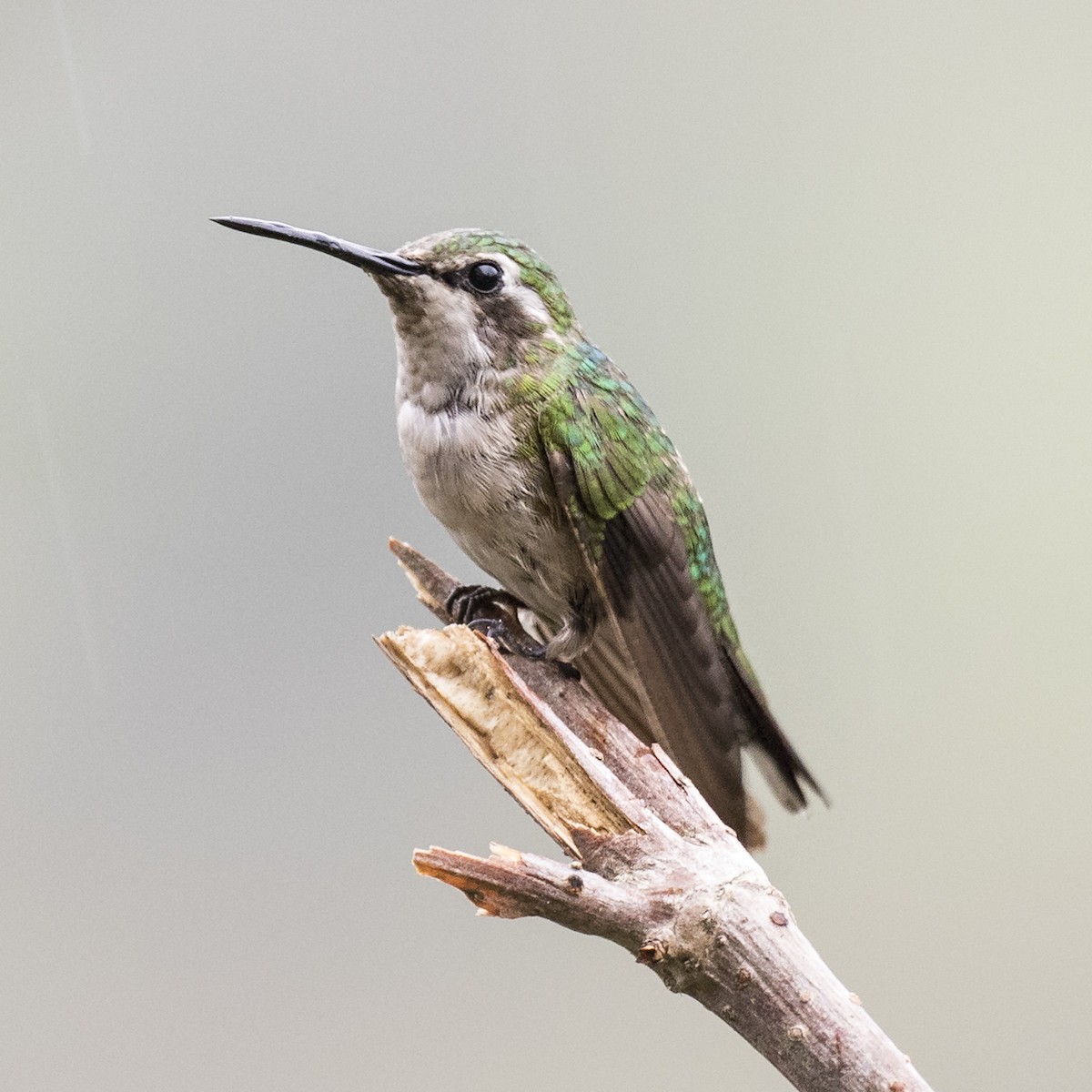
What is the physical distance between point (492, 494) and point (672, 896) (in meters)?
0.93

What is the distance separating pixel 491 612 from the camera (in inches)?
106

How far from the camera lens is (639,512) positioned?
2340 millimetres

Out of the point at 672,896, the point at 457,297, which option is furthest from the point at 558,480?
the point at 672,896

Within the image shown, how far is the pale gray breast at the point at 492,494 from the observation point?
228 cm

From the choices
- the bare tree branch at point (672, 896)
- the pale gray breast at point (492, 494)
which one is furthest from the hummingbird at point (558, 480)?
the bare tree branch at point (672, 896)

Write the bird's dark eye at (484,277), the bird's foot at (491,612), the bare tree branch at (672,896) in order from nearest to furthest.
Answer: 1. the bare tree branch at (672,896)
2. the bird's dark eye at (484,277)
3. the bird's foot at (491,612)

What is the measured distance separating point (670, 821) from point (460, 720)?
15.5 inches

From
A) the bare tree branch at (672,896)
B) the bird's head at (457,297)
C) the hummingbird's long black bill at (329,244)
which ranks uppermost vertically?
the hummingbird's long black bill at (329,244)

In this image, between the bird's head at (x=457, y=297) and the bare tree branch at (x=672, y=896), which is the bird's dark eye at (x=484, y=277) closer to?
the bird's head at (x=457, y=297)

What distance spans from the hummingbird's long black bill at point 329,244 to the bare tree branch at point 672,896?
3.01 feet

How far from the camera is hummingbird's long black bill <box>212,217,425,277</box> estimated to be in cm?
220

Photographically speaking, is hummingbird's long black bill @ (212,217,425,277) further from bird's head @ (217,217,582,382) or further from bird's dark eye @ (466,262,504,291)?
bird's dark eye @ (466,262,504,291)

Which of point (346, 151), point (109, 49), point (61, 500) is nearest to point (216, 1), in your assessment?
point (109, 49)

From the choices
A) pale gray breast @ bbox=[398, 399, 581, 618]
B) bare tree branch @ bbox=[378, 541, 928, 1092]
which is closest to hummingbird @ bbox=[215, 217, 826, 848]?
pale gray breast @ bbox=[398, 399, 581, 618]
